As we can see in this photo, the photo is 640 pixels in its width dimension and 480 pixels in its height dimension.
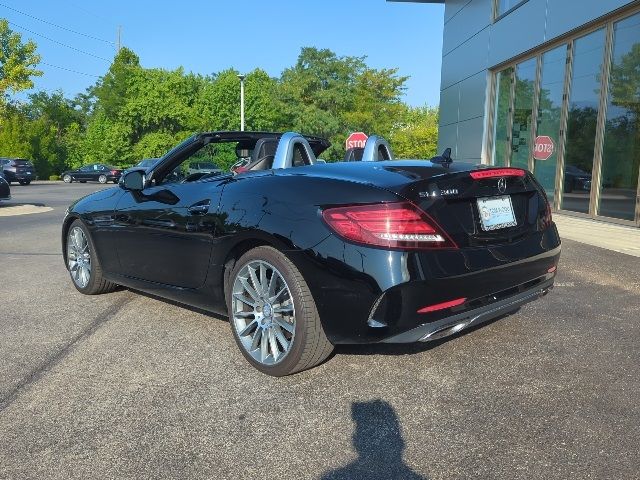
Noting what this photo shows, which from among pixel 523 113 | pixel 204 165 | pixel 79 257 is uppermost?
pixel 523 113

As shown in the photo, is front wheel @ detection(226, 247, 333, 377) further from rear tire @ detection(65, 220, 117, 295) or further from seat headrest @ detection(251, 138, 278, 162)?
rear tire @ detection(65, 220, 117, 295)

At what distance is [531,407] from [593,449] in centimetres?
45

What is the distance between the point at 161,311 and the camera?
4672mm

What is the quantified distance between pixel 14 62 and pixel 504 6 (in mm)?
28975

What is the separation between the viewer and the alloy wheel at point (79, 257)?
516cm

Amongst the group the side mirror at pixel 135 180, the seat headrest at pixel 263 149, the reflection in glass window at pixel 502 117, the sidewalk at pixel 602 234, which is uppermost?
the reflection in glass window at pixel 502 117

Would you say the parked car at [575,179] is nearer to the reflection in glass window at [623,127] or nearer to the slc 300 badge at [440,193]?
the reflection in glass window at [623,127]

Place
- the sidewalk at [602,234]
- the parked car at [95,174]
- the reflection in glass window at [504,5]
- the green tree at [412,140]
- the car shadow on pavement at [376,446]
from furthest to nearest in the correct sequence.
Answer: the green tree at [412,140], the parked car at [95,174], the reflection in glass window at [504,5], the sidewalk at [602,234], the car shadow on pavement at [376,446]

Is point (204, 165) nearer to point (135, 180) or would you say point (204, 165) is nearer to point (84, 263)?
point (135, 180)

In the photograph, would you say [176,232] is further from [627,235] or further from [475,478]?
[627,235]

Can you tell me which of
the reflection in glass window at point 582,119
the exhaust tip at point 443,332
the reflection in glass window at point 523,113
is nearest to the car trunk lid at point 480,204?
the exhaust tip at point 443,332

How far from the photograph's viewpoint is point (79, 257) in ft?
17.3

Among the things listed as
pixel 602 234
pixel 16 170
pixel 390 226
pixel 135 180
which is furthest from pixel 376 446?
pixel 16 170

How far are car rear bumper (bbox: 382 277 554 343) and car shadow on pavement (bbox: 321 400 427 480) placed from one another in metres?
0.36
